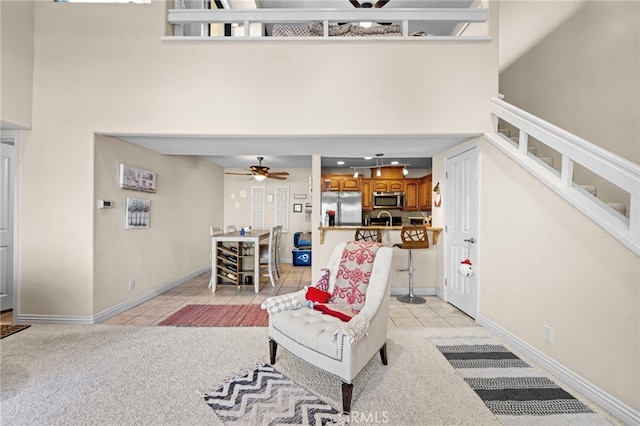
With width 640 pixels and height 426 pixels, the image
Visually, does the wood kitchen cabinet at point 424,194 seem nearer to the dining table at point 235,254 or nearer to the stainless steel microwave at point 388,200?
the stainless steel microwave at point 388,200

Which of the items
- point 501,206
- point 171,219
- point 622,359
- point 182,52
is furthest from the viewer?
point 171,219

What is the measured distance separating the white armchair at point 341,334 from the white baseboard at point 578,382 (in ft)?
4.39

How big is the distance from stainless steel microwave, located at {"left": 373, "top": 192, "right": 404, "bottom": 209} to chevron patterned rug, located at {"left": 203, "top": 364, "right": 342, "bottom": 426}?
524 centimetres

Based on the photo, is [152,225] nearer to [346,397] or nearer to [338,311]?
[338,311]

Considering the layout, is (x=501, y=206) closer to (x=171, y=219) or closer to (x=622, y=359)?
(x=622, y=359)

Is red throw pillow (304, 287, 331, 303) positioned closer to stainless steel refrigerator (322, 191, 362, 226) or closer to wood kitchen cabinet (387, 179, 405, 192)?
stainless steel refrigerator (322, 191, 362, 226)

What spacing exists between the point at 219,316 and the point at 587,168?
155 inches

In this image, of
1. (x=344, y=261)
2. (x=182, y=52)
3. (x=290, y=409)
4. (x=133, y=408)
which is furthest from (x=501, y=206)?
(x=182, y=52)


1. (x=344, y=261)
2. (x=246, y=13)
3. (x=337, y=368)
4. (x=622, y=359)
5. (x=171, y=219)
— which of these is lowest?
(x=337, y=368)

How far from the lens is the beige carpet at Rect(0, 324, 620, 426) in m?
1.75

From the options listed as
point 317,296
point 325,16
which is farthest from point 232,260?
point 325,16

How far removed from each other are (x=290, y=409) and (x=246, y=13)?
3963 mm

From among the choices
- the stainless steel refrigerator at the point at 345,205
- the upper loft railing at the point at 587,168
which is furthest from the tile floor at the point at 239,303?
the stainless steel refrigerator at the point at 345,205

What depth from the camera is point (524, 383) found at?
2.08 metres
